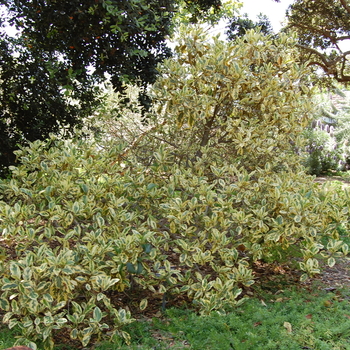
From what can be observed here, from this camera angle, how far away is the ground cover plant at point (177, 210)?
2.67 m

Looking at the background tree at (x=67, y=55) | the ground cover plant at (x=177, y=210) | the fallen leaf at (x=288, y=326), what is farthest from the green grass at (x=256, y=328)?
the background tree at (x=67, y=55)

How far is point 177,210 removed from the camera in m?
3.07

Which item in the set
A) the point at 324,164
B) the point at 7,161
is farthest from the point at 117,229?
the point at 324,164

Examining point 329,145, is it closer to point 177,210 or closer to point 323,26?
point 323,26

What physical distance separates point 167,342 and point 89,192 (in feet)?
4.43

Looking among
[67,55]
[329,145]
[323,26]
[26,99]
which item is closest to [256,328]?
[67,55]

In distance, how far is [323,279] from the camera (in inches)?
152

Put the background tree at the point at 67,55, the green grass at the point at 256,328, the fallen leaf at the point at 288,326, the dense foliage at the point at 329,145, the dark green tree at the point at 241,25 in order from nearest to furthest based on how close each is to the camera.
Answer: the green grass at the point at 256,328, the fallen leaf at the point at 288,326, the background tree at the point at 67,55, the dark green tree at the point at 241,25, the dense foliage at the point at 329,145

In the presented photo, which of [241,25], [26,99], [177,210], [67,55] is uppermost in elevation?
[241,25]

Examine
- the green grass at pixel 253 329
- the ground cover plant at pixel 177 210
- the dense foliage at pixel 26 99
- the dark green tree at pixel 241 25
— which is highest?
the dark green tree at pixel 241 25

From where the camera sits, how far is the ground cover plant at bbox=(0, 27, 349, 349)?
2.67 m

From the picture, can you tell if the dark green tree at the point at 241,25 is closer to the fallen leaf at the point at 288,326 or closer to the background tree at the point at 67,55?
the background tree at the point at 67,55

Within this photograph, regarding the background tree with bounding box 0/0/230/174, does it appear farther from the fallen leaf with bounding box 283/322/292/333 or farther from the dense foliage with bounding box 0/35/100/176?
the fallen leaf with bounding box 283/322/292/333

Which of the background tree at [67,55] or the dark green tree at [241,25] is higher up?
the dark green tree at [241,25]
